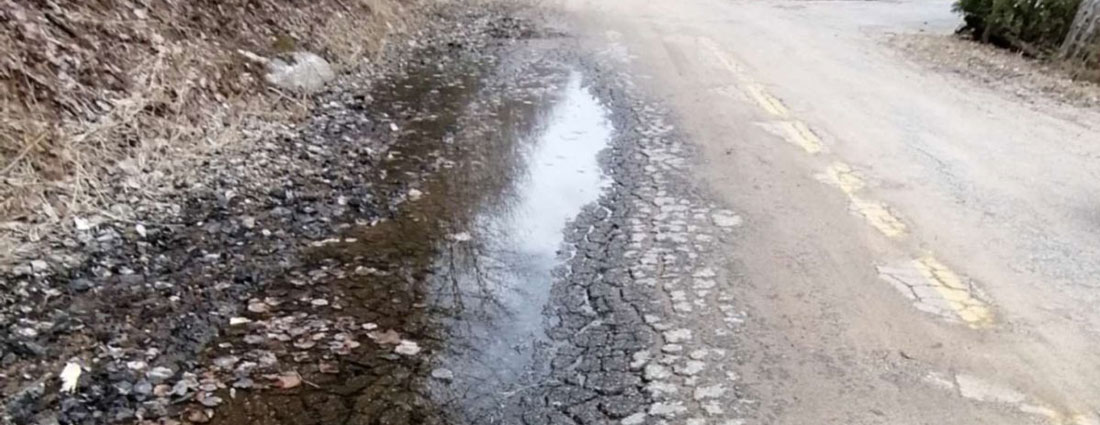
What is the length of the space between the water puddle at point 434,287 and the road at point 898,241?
1.00m

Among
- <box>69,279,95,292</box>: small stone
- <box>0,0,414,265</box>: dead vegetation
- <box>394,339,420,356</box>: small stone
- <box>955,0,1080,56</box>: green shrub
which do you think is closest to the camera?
<box>394,339,420,356</box>: small stone

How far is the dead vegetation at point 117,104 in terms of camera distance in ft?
17.1

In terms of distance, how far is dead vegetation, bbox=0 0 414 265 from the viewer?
17.1 feet

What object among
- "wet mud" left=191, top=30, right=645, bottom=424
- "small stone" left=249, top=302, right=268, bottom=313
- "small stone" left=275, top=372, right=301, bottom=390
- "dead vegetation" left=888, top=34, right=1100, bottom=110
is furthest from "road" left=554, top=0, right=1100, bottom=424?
"small stone" left=249, top=302, right=268, bottom=313

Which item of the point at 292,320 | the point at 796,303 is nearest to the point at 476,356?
the point at 292,320

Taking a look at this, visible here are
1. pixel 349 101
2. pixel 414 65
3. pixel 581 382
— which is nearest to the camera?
pixel 581 382

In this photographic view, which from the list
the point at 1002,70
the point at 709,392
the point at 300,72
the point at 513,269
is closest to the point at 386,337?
the point at 513,269

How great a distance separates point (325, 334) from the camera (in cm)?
426

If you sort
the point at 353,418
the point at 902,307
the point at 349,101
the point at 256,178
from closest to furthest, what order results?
the point at 353,418 → the point at 902,307 → the point at 256,178 → the point at 349,101

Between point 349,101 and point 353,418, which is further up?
point 353,418

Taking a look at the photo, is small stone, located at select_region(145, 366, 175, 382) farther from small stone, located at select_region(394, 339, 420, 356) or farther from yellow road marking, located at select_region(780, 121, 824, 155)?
yellow road marking, located at select_region(780, 121, 824, 155)

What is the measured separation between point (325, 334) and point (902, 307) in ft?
9.33

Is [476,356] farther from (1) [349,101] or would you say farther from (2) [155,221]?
(1) [349,101]

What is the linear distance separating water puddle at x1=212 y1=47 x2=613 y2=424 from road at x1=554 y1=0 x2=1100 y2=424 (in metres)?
1.00
